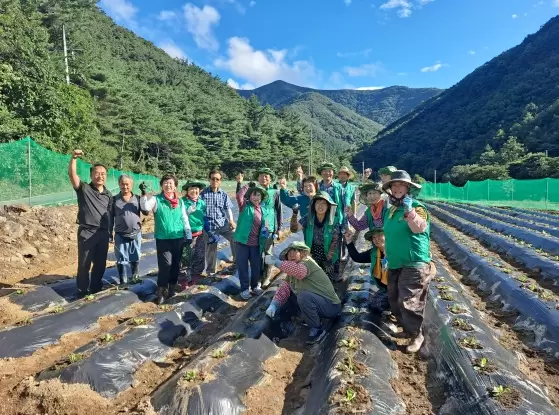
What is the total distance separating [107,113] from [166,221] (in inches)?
1191

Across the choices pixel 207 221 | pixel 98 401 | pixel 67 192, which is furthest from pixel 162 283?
pixel 67 192

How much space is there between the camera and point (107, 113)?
3173 cm

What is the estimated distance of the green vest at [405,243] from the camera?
360 centimetres

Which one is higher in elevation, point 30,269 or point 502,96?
point 502,96

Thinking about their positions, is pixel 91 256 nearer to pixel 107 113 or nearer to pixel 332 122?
pixel 107 113

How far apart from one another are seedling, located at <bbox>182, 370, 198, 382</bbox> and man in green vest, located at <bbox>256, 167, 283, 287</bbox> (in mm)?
2760

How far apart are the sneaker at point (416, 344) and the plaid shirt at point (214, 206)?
133 inches

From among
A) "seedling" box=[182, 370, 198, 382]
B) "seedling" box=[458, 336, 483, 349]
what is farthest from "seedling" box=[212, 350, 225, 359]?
"seedling" box=[458, 336, 483, 349]

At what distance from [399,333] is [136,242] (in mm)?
3703

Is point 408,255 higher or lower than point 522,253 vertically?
higher

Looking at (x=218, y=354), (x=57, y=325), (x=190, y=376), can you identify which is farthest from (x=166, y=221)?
(x=190, y=376)

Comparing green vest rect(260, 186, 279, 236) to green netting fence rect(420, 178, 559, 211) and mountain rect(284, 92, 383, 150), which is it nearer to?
green netting fence rect(420, 178, 559, 211)

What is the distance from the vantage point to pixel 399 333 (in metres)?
4.11

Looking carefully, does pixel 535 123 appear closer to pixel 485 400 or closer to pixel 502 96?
pixel 502 96
